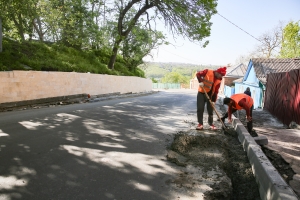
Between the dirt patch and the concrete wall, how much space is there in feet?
25.7

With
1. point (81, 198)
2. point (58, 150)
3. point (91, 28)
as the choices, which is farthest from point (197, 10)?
point (81, 198)

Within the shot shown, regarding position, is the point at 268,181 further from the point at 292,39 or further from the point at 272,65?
the point at 292,39

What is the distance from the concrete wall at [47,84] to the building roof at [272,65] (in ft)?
43.1

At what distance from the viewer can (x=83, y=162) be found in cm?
345

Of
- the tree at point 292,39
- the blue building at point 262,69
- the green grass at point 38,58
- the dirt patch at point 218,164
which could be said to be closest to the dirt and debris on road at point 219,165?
the dirt patch at point 218,164

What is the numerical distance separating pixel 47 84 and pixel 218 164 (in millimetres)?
10272

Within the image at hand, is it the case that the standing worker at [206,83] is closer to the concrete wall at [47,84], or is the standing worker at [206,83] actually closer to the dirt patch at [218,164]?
the dirt patch at [218,164]

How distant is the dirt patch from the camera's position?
283 cm

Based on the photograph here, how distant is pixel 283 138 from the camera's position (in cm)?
587

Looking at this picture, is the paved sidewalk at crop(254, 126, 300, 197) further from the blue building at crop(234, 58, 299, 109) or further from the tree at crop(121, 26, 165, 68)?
the tree at crop(121, 26, 165, 68)

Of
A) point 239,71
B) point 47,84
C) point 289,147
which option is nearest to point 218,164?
point 289,147

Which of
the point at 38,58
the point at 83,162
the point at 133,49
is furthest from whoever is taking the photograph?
the point at 133,49

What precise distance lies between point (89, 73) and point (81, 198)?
1372 cm

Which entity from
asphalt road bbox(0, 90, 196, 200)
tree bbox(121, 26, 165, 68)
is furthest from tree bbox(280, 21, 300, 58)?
asphalt road bbox(0, 90, 196, 200)
